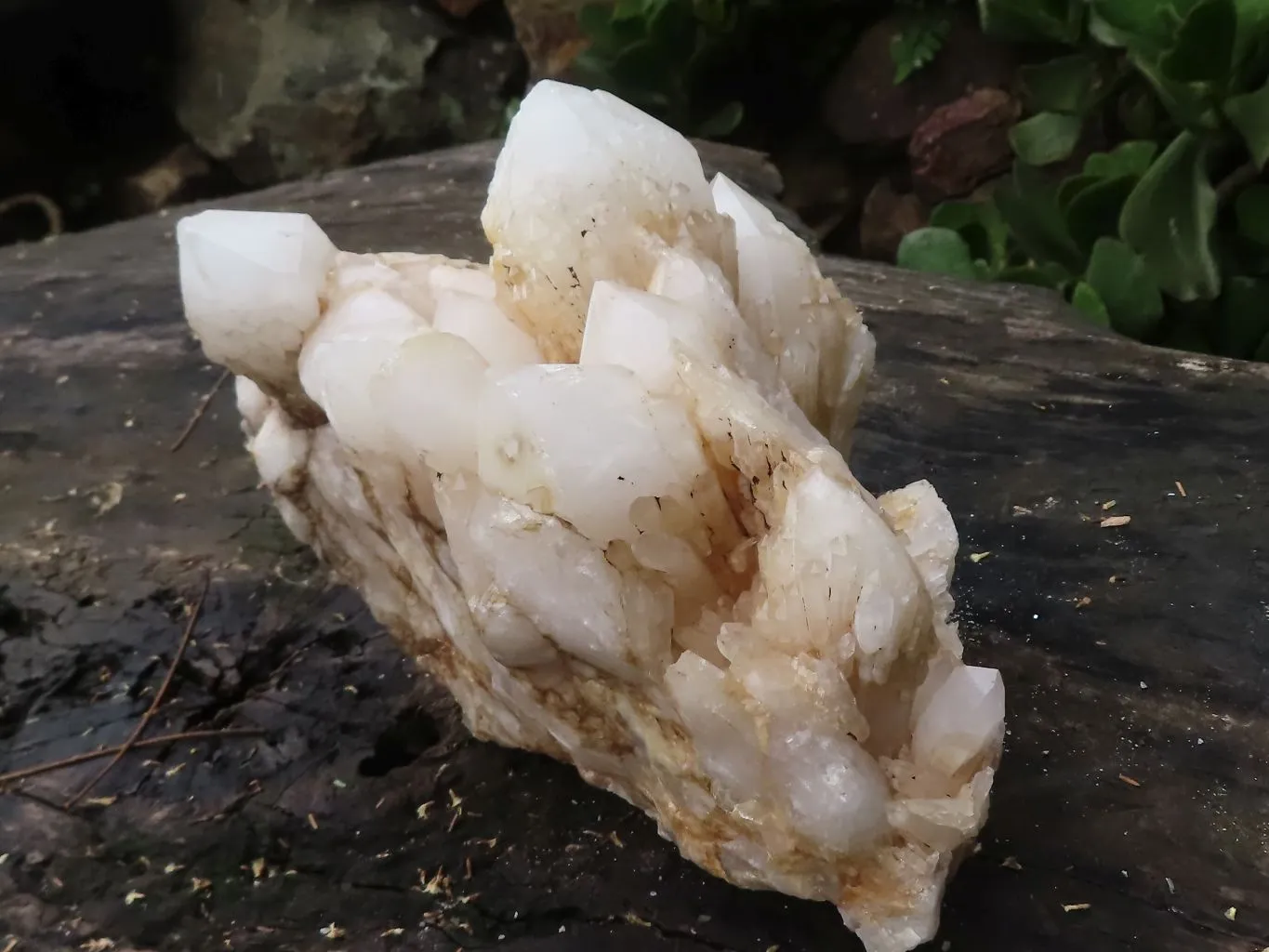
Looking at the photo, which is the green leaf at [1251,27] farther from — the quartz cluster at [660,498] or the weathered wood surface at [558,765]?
the quartz cluster at [660,498]

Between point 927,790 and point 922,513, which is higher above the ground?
point 922,513

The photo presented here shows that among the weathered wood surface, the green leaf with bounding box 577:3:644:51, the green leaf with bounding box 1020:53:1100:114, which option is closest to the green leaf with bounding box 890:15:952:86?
the green leaf with bounding box 1020:53:1100:114

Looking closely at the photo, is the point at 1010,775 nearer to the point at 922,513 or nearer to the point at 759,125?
the point at 922,513

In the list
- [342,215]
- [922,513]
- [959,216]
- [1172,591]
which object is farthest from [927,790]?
[959,216]

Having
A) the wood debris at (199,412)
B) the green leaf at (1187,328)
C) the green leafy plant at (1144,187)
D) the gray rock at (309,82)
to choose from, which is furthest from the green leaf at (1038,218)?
the gray rock at (309,82)

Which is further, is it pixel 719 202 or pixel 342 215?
pixel 342 215

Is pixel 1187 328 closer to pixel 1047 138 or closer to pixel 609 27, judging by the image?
pixel 1047 138
